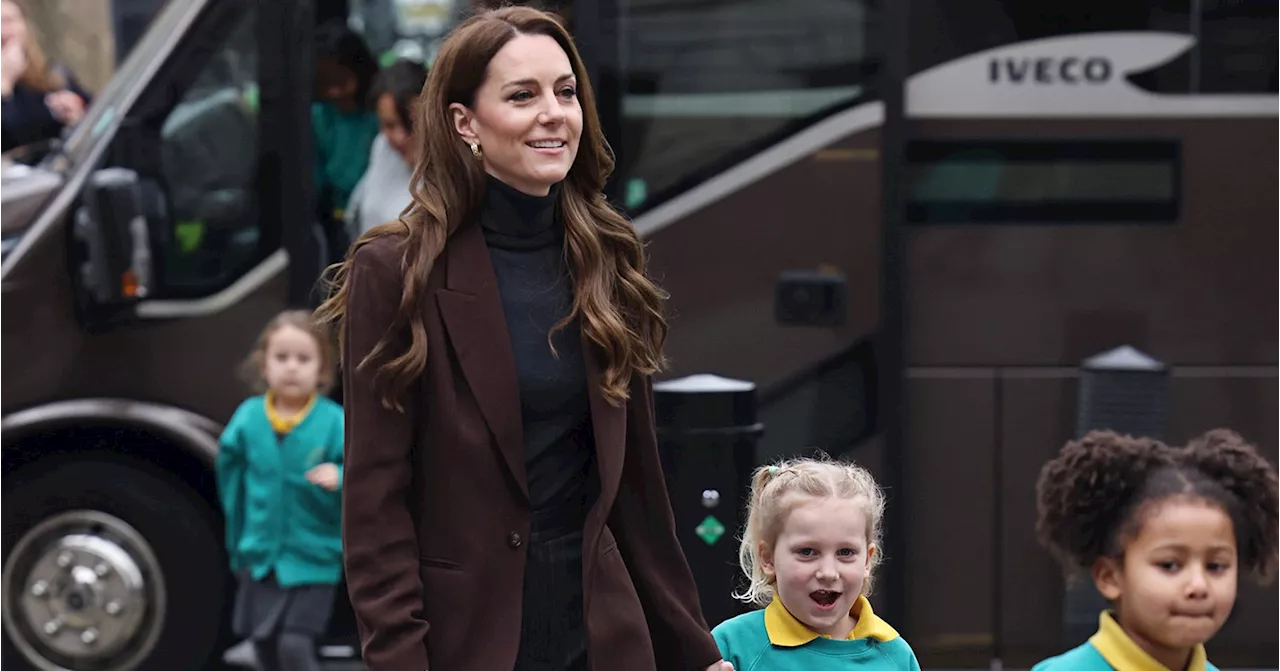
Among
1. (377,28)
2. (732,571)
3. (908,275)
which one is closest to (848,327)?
(908,275)

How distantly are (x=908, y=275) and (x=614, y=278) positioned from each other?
3.10 meters

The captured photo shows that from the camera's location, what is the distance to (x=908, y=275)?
20.0 feet

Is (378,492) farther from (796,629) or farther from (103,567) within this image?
(103,567)

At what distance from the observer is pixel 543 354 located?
3031 millimetres

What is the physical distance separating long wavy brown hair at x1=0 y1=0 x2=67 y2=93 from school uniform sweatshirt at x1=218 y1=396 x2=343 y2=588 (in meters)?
1.35

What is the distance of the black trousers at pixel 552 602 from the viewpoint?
9.86 ft

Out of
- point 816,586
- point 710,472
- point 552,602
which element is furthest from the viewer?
point 710,472

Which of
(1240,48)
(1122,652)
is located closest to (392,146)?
(1240,48)

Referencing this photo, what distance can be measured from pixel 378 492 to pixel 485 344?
0.95ft

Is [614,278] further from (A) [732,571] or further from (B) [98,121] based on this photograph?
(B) [98,121]

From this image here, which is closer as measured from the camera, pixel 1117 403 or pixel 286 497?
pixel 1117 403

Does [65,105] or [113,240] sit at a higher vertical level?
[65,105]

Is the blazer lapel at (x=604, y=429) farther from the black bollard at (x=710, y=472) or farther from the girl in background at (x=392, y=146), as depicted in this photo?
the girl in background at (x=392, y=146)

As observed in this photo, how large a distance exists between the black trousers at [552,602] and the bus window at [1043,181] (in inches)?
130
